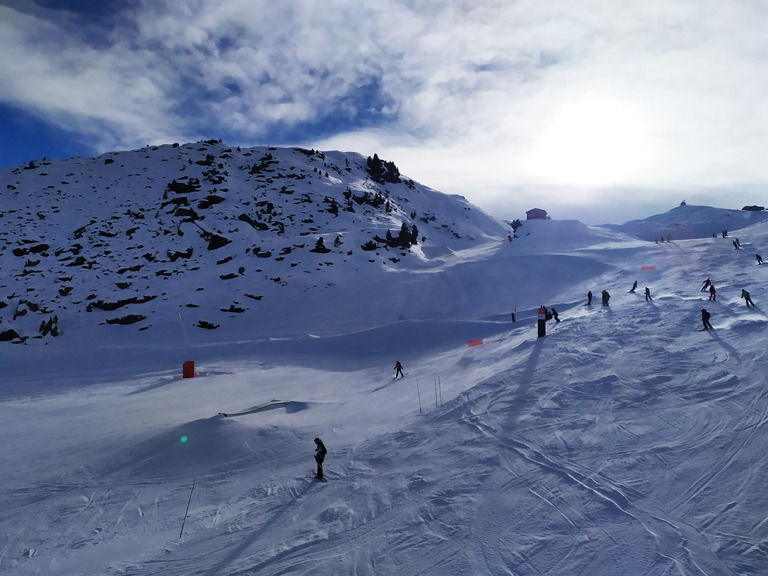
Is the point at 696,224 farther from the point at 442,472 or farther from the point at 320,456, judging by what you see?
the point at 320,456

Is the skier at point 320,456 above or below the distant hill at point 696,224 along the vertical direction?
below

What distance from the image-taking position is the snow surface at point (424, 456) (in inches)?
291

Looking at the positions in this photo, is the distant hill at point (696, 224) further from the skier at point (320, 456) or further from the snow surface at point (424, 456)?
the skier at point (320, 456)

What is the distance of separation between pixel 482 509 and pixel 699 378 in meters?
9.77

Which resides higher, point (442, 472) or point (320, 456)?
point (320, 456)

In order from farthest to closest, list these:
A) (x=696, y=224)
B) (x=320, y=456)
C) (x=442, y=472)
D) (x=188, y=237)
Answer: (x=696, y=224)
(x=188, y=237)
(x=320, y=456)
(x=442, y=472)

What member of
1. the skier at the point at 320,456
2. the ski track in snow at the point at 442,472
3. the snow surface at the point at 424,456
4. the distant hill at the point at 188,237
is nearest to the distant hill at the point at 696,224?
the distant hill at the point at 188,237

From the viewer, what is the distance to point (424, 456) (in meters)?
10.9

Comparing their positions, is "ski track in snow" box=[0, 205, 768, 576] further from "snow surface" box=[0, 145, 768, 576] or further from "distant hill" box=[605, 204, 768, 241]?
"distant hill" box=[605, 204, 768, 241]

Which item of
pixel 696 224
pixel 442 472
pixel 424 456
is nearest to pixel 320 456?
pixel 424 456

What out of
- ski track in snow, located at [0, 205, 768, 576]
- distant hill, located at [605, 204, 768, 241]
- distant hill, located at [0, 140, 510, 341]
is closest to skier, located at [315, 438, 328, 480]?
ski track in snow, located at [0, 205, 768, 576]

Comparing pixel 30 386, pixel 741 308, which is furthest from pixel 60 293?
pixel 741 308

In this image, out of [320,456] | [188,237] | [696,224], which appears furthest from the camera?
[696,224]

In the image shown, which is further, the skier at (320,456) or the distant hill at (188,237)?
the distant hill at (188,237)
